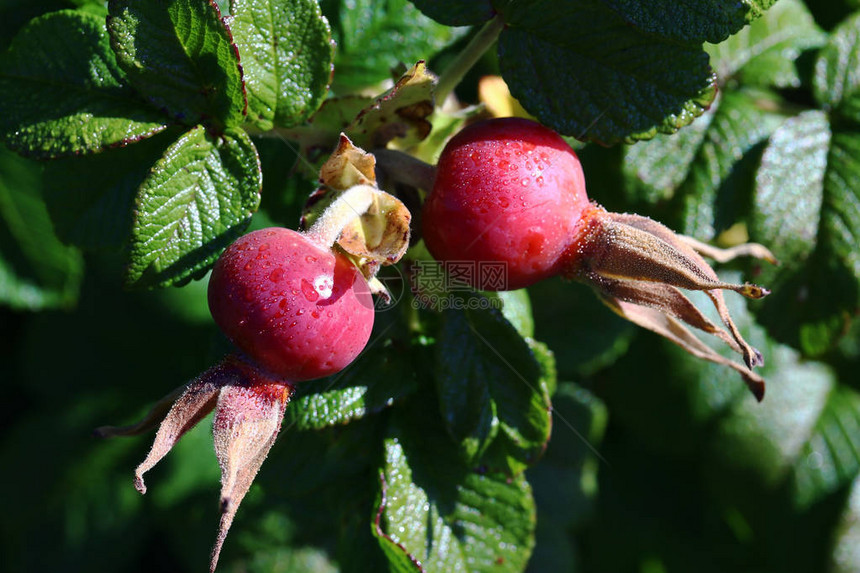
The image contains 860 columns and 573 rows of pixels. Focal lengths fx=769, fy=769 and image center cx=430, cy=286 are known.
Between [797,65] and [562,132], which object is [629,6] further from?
[797,65]

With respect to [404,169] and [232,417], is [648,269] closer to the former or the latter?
[404,169]

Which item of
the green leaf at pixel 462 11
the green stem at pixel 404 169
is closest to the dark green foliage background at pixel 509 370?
the green leaf at pixel 462 11

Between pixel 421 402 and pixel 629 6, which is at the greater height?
pixel 629 6

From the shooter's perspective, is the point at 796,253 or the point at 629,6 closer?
the point at 629,6

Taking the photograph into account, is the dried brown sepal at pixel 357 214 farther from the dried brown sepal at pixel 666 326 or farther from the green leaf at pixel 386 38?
the green leaf at pixel 386 38

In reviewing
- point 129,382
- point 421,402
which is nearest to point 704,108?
point 421,402

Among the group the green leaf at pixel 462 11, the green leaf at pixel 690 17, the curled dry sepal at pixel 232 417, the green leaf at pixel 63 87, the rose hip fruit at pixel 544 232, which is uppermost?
the green leaf at pixel 690 17
